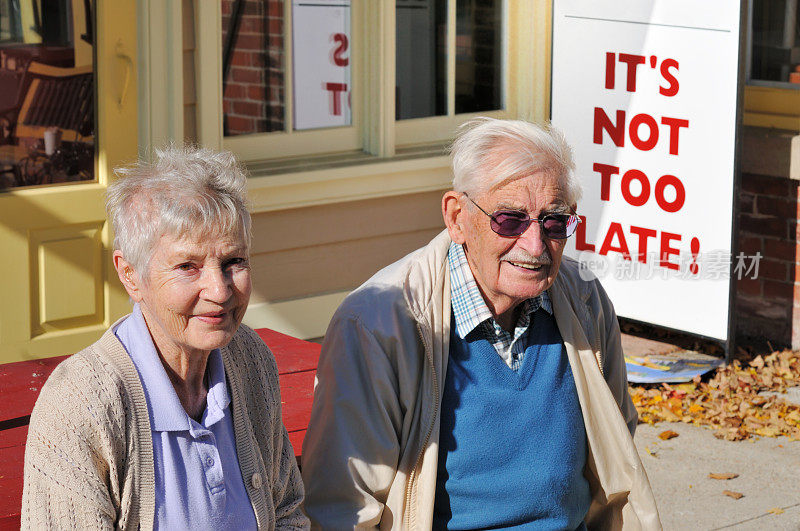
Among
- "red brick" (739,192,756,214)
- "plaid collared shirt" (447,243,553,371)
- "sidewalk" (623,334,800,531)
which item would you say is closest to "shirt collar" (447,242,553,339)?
"plaid collared shirt" (447,243,553,371)

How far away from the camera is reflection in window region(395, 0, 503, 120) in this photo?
605 centimetres

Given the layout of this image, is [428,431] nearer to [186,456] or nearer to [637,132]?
[186,456]

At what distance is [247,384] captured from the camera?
7.57 ft

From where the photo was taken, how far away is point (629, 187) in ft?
19.4

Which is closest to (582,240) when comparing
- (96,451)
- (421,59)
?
(421,59)

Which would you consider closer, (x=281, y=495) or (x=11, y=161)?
(x=281, y=495)

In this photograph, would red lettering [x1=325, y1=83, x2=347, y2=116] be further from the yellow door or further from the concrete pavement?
the concrete pavement

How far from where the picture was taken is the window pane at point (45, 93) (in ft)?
15.3

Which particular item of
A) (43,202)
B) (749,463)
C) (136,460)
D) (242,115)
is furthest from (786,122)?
(136,460)

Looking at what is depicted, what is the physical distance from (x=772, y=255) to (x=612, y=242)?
3.53 feet

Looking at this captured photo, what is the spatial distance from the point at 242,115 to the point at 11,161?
1.18 metres

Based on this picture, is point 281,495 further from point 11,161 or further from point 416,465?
point 11,161

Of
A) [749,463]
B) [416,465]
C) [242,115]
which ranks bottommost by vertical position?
[749,463]

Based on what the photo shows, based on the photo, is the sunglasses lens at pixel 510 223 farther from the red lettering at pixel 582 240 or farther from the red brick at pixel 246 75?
the red lettering at pixel 582 240
